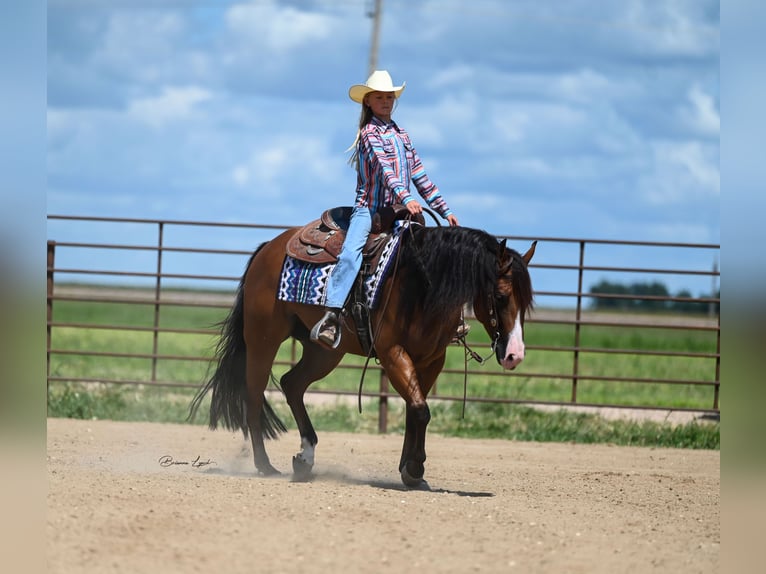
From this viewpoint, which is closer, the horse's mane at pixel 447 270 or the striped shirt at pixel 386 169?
the horse's mane at pixel 447 270

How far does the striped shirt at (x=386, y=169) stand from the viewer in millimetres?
5770

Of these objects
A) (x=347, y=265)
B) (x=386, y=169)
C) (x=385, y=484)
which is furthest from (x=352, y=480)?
(x=386, y=169)

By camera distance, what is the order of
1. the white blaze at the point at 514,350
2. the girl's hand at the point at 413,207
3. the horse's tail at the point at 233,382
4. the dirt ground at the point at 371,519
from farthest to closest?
1. the horse's tail at the point at 233,382
2. the girl's hand at the point at 413,207
3. the white blaze at the point at 514,350
4. the dirt ground at the point at 371,519

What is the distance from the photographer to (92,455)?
7.09m

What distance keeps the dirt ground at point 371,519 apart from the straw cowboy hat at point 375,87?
247 centimetres

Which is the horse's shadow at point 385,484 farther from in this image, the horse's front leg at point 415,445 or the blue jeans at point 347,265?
the blue jeans at point 347,265

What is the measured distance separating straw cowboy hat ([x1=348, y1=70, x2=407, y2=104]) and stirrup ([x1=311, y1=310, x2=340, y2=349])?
1429 mm

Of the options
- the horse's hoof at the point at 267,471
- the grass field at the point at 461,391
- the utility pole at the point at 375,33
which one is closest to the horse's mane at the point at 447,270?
the horse's hoof at the point at 267,471

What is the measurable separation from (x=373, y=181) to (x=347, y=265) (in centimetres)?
57

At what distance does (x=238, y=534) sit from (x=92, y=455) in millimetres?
3433

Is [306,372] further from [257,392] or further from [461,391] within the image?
[461,391]

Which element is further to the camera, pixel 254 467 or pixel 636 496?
pixel 254 467
